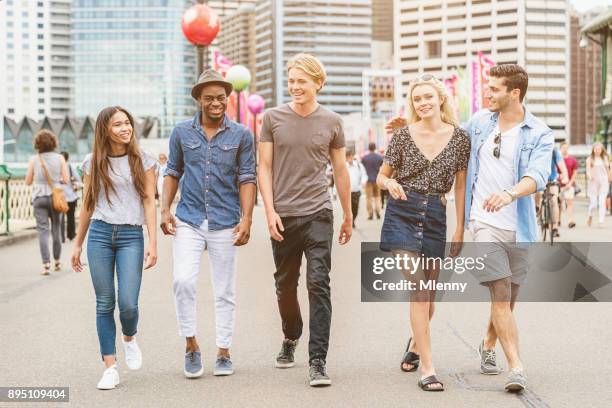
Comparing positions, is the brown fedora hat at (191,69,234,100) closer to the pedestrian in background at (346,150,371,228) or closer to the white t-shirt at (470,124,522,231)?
the white t-shirt at (470,124,522,231)

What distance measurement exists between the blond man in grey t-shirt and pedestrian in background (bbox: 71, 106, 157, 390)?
77cm

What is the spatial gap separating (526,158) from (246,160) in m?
1.70

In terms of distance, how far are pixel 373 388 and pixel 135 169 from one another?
6.27 feet

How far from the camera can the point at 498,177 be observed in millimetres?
5242

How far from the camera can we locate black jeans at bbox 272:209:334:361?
5527mm

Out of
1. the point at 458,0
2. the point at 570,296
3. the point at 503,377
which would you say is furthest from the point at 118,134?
the point at 458,0

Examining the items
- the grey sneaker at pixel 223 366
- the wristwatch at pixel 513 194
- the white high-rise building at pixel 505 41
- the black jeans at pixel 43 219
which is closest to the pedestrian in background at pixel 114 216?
the grey sneaker at pixel 223 366

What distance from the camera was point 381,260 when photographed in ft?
19.0

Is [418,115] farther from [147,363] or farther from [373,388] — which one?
[147,363]

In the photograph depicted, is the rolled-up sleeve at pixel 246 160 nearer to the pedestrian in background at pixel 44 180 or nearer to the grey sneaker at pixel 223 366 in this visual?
the grey sneaker at pixel 223 366

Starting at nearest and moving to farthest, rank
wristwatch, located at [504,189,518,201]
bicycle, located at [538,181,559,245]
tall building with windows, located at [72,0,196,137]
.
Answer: wristwatch, located at [504,189,518,201] → bicycle, located at [538,181,559,245] → tall building with windows, located at [72,0,196,137]

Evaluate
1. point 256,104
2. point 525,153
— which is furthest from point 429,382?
point 256,104

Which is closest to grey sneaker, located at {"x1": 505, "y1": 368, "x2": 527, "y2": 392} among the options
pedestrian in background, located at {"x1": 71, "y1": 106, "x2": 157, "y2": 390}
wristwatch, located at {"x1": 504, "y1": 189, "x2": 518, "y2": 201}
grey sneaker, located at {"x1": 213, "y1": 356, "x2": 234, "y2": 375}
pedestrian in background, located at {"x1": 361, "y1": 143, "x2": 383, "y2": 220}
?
wristwatch, located at {"x1": 504, "y1": 189, "x2": 518, "y2": 201}

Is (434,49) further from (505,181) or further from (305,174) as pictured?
(505,181)
